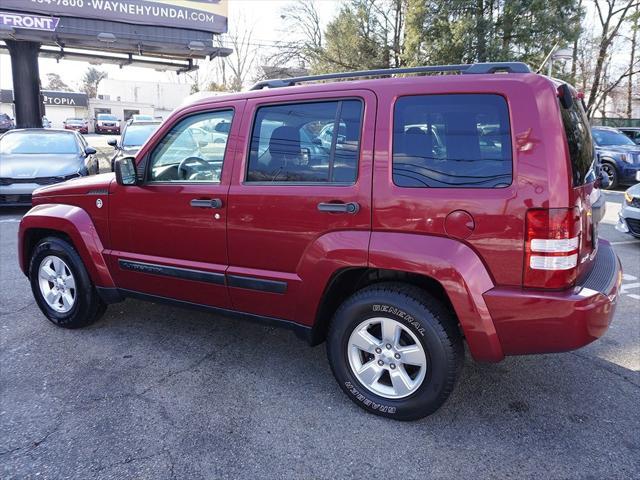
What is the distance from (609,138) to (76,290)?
14.5 metres

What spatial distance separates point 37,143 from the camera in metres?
10.1

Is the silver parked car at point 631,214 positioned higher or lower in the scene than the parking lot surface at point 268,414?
higher

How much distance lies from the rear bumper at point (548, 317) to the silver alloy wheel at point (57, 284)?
3247mm

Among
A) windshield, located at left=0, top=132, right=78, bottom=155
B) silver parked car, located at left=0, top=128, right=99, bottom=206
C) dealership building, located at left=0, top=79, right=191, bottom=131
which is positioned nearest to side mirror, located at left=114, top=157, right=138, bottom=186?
silver parked car, located at left=0, top=128, right=99, bottom=206

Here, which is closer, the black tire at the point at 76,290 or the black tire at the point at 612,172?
the black tire at the point at 76,290

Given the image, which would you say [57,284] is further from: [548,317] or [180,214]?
→ [548,317]

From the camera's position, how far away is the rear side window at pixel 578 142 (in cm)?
250

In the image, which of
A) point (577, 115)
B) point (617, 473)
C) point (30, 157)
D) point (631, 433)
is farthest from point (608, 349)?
point (30, 157)

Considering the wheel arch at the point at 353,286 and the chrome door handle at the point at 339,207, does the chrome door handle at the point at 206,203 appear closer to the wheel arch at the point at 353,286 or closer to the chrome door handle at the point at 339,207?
the chrome door handle at the point at 339,207

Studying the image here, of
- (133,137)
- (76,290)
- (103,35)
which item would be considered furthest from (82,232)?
(103,35)

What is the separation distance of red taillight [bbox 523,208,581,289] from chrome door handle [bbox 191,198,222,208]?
1849 mm

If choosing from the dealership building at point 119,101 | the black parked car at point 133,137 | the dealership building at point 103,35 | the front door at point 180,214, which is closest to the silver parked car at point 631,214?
the front door at point 180,214

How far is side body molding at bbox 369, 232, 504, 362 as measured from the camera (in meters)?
2.49

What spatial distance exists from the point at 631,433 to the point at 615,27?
31527 mm
